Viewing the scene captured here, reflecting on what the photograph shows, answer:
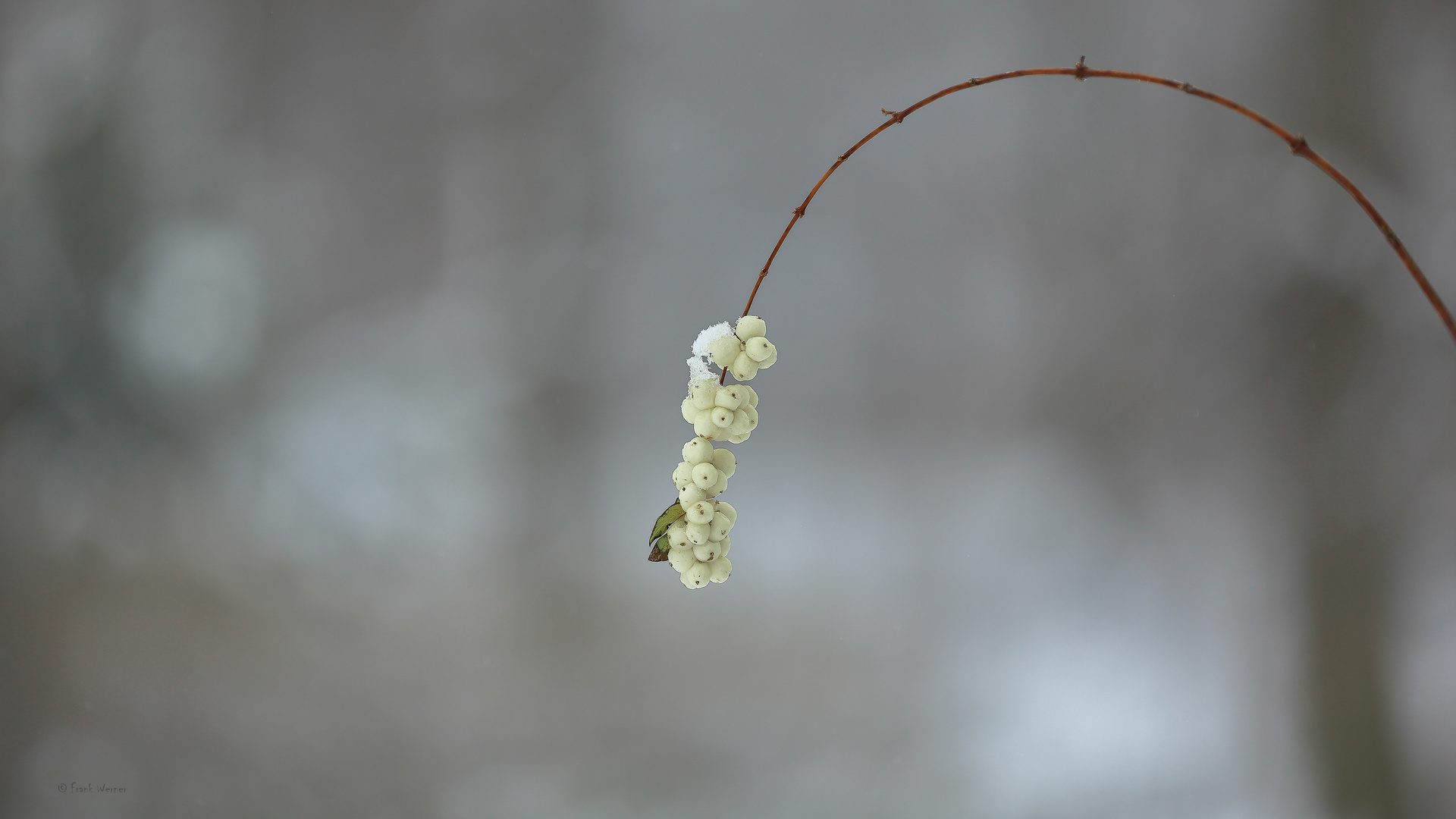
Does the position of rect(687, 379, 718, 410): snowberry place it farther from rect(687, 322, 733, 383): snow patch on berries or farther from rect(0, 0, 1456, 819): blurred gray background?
rect(0, 0, 1456, 819): blurred gray background

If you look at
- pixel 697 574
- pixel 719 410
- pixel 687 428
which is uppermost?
pixel 687 428

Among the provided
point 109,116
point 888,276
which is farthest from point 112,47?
point 888,276

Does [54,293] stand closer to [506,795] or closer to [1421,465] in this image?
[506,795]

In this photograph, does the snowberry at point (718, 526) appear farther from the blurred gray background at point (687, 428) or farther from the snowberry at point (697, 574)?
the blurred gray background at point (687, 428)

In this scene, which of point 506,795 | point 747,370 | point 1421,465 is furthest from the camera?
point 506,795

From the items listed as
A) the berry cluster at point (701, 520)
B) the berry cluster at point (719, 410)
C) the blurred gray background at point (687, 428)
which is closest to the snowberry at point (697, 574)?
the berry cluster at point (701, 520)

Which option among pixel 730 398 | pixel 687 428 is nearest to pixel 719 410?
pixel 730 398

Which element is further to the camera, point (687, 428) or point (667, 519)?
point (687, 428)

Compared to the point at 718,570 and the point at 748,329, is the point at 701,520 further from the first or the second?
the point at 748,329
